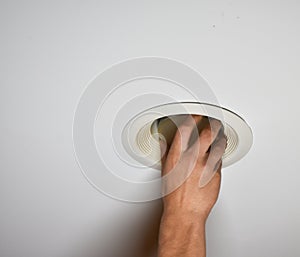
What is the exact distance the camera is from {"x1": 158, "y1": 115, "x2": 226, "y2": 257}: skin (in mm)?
680

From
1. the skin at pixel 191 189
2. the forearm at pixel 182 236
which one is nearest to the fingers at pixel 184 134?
the skin at pixel 191 189

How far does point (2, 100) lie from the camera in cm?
75

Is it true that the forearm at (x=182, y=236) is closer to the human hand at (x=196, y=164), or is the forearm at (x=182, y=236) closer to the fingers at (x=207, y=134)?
the human hand at (x=196, y=164)

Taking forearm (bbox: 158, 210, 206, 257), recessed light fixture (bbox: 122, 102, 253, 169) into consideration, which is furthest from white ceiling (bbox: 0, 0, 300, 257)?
forearm (bbox: 158, 210, 206, 257)

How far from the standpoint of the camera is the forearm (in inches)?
26.3

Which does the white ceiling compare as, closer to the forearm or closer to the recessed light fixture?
the recessed light fixture

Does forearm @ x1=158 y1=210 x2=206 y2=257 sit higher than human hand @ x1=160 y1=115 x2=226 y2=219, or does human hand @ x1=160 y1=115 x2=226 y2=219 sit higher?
human hand @ x1=160 y1=115 x2=226 y2=219

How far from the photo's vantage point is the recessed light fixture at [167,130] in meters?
0.66

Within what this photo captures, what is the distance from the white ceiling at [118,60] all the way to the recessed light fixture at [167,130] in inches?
1.4

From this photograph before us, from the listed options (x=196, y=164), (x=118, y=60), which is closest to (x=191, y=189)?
(x=196, y=164)

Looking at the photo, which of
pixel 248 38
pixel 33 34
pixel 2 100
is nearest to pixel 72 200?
pixel 2 100

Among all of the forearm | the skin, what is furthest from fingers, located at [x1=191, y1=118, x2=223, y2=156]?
the forearm

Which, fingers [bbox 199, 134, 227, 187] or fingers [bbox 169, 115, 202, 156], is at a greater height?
fingers [bbox 169, 115, 202, 156]

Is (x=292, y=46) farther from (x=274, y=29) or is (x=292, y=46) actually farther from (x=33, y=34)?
(x=33, y=34)
